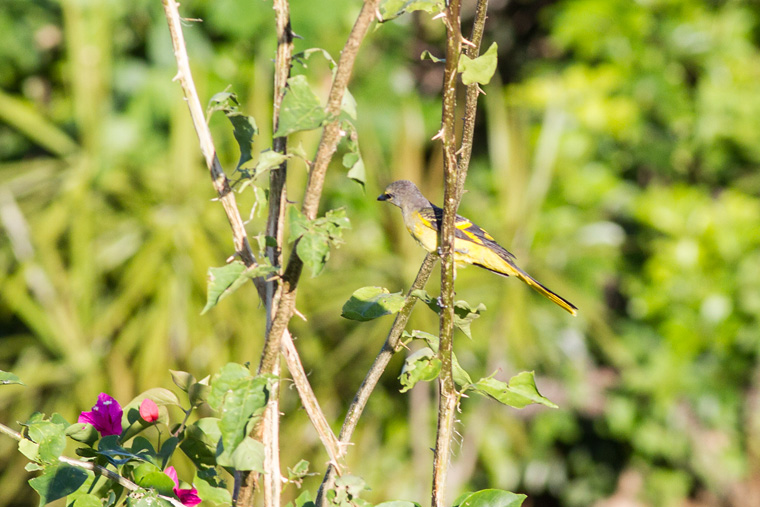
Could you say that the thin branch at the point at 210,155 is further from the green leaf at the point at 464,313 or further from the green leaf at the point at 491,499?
the green leaf at the point at 491,499

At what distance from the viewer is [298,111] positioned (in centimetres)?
81

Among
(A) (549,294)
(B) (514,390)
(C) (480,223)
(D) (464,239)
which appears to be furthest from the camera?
(C) (480,223)

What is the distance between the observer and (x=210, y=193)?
395 centimetres

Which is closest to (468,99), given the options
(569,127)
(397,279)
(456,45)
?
(456,45)

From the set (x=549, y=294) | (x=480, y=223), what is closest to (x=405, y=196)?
(x=549, y=294)

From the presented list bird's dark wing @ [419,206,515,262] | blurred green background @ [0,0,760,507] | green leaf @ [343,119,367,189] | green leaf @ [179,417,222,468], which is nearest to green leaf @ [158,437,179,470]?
green leaf @ [179,417,222,468]

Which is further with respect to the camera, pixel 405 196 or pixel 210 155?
pixel 405 196

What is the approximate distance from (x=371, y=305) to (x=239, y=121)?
1.04 ft

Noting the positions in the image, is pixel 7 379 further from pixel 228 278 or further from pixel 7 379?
pixel 228 278

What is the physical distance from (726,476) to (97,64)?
4.72 m

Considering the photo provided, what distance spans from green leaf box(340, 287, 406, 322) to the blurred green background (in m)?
2.70

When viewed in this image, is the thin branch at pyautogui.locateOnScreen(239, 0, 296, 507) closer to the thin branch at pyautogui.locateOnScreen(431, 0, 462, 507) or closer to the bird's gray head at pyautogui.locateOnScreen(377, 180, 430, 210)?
the thin branch at pyautogui.locateOnScreen(431, 0, 462, 507)

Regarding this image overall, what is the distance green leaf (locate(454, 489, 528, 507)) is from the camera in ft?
3.20

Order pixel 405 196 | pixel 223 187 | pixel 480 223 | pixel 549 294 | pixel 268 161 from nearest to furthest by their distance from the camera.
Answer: pixel 268 161 < pixel 223 187 < pixel 549 294 < pixel 405 196 < pixel 480 223
